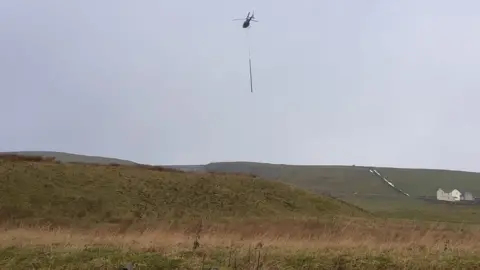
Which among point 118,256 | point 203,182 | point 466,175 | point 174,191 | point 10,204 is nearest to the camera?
point 118,256

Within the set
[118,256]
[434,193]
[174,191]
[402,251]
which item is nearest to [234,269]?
[118,256]

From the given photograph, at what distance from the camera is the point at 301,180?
137500 mm

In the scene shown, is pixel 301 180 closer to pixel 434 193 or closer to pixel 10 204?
pixel 434 193

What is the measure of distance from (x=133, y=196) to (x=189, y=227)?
1333 centimetres

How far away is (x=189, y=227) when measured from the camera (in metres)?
26.5

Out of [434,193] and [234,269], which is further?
[434,193]

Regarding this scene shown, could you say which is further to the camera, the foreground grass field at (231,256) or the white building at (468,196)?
the white building at (468,196)

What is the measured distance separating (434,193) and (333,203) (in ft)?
264

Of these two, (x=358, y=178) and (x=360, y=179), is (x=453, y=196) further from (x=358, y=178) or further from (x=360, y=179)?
(x=358, y=178)

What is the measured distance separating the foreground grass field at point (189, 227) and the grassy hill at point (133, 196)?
72 millimetres

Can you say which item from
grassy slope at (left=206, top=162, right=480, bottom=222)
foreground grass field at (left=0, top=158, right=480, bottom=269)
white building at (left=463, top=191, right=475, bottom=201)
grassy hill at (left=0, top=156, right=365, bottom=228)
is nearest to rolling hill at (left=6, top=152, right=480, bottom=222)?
grassy slope at (left=206, top=162, right=480, bottom=222)

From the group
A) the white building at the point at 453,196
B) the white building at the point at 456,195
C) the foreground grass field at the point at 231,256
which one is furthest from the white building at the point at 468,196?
the foreground grass field at the point at 231,256

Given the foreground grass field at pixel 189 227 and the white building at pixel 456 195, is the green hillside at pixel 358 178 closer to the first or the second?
the white building at pixel 456 195

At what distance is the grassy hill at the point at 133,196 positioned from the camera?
1357 inches
